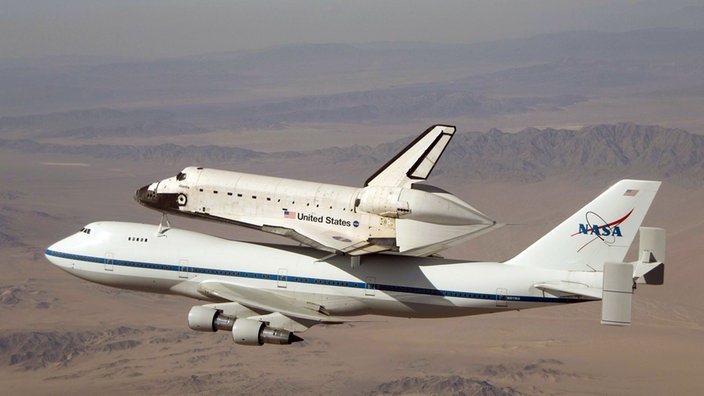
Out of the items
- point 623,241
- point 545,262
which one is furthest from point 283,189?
point 623,241

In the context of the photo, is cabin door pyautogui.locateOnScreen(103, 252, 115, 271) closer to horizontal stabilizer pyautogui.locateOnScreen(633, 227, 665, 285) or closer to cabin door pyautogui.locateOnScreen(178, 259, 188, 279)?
cabin door pyautogui.locateOnScreen(178, 259, 188, 279)

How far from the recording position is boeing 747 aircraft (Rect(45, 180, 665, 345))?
186 ft

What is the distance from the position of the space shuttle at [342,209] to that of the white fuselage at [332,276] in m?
1.41

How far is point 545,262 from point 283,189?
15.1m

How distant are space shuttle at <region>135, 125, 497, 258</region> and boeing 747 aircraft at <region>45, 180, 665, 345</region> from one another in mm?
1434

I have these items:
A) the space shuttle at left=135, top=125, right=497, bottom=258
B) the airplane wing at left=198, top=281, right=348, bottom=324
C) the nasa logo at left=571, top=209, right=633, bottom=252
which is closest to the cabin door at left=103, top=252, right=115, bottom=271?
the space shuttle at left=135, top=125, right=497, bottom=258

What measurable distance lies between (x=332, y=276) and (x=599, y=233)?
48.3ft

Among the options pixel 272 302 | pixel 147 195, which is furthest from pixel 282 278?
pixel 147 195

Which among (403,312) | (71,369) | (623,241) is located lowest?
(71,369)

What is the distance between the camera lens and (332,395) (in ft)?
582

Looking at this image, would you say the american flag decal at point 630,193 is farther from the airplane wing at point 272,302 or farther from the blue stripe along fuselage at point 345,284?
the airplane wing at point 272,302

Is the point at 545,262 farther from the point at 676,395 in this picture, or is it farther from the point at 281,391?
the point at 281,391

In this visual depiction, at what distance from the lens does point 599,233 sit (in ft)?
188

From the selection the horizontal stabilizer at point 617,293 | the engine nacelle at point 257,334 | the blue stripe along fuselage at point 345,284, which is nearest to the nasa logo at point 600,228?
the blue stripe along fuselage at point 345,284
